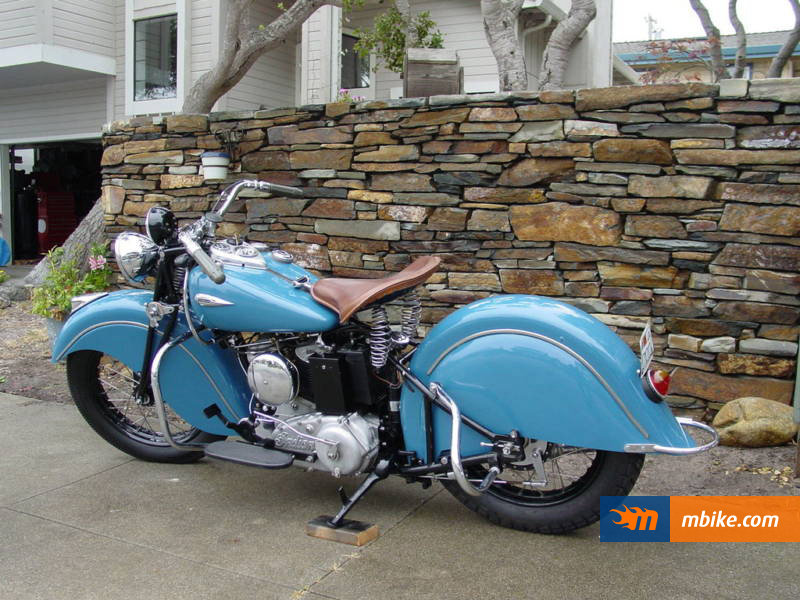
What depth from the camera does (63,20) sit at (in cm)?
1105

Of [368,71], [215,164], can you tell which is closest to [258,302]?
[215,164]

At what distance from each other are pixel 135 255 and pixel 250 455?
1091 mm

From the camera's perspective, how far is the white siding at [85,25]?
36.2 ft

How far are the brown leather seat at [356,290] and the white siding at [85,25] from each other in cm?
977

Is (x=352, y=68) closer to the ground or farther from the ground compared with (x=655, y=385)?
farther from the ground

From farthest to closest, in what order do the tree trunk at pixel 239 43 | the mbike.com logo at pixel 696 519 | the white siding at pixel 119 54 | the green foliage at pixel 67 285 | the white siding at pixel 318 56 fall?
the white siding at pixel 119 54
the white siding at pixel 318 56
the tree trunk at pixel 239 43
the green foliage at pixel 67 285
the mbike.com logo at pixel 696 519

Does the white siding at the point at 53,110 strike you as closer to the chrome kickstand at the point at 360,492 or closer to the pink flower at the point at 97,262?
the pink flower at the point at 97,262

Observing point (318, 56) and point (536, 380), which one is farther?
point (318, 56)

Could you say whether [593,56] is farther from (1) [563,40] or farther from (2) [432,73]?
(2) [432,73]

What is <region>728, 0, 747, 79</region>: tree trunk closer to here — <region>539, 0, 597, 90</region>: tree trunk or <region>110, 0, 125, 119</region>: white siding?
<region>539, 0, 597, 90</region>: tree trunk

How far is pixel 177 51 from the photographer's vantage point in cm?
1086

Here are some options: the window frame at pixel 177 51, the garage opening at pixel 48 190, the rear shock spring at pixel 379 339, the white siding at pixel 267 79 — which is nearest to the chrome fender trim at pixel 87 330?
the rear shock spring at pixel 379 339

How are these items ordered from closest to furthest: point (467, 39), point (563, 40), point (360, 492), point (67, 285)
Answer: point (360, 492) → point (563, 40) → point (67, 285) → point (467, 39)

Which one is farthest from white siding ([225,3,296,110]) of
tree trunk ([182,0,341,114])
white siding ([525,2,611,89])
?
white siding ([525,2,611,89])
